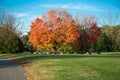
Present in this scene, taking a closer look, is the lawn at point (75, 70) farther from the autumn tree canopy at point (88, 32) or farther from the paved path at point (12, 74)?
the autumn tree canopy at point (88, 32)

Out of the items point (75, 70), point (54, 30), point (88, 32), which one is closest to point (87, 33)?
point (88, 32)

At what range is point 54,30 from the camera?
5862 cm

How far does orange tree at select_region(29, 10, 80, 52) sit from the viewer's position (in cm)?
5872

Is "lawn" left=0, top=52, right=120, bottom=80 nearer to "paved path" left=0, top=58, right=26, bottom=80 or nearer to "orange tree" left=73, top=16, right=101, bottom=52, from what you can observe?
"paved path" left=0, top=58, right=26, bottom=80

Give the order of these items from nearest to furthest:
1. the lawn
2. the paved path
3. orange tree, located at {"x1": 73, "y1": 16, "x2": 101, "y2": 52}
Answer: the lawn
the paved path
orange tree, located at {"x1": 73, "y1": 16, "x2": 101, "y2": 52}

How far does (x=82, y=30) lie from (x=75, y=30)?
30.6ft

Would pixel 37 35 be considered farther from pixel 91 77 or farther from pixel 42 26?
pixel 91 77

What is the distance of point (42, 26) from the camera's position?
59.5 meters

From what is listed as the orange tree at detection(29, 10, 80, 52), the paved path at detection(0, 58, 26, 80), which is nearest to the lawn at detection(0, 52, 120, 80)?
the paved path at detection(0, 58, 26, 80)

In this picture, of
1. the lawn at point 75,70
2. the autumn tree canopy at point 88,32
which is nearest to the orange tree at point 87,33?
the autumn tree canopy at point 88,32

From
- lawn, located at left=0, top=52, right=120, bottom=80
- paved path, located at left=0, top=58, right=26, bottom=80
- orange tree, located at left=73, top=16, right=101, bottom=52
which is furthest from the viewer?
orange tree, located at left=73, top=16, right=101, bottom=52

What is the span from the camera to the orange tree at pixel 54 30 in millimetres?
58719

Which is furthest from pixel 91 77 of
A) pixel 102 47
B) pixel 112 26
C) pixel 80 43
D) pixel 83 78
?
pixel 112 26

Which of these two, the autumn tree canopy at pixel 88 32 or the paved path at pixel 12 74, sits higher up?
the autumn tree canopy at pixel 88 32
